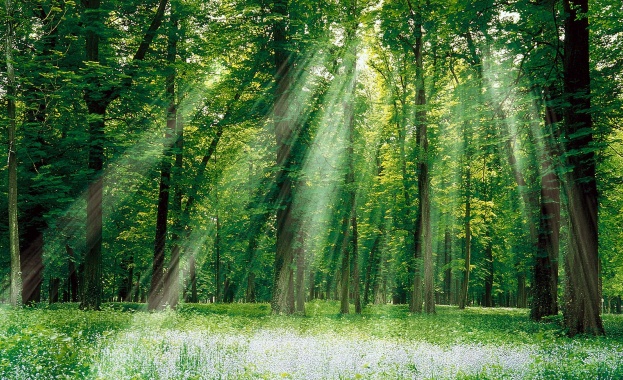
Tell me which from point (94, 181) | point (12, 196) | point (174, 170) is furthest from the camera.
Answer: point (174, 170)

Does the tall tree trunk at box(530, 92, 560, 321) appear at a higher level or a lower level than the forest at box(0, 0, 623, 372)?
lower

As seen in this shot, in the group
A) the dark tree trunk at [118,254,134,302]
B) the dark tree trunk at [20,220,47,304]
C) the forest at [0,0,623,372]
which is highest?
the forest at [0,0,623,372]

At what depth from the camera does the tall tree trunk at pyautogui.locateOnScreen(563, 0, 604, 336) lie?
11.6 metres

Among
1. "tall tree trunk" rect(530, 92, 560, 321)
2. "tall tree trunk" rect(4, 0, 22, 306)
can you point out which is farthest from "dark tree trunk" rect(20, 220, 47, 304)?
"tall tree trunk" rect(530, 92, 560, 321)

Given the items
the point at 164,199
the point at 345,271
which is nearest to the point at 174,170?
the point at 164,199

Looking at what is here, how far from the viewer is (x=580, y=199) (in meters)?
11.9

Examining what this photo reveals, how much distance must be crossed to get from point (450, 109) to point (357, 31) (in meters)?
7.41

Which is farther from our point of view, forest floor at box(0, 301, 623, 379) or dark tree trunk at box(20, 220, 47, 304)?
dark tree trunk at box(20, 220, 47, 304)

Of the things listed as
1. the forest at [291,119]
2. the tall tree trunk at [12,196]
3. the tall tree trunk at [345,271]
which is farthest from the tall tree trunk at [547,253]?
the tall tree trunk at [12,196]

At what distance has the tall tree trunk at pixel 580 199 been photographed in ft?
38.0

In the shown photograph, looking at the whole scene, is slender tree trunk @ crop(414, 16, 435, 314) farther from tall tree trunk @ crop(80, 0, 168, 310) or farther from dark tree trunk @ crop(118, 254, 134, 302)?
dark tree trunk @ crop(118, 254, 134, 302)

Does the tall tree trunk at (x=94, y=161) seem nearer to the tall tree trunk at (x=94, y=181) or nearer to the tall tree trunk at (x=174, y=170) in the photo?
the tall tree trunk at (x=94, y=181)

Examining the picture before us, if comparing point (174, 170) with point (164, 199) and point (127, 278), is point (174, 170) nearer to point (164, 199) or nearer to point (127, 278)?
point (164, 199)

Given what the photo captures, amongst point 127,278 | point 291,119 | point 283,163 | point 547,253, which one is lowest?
point 127,278
